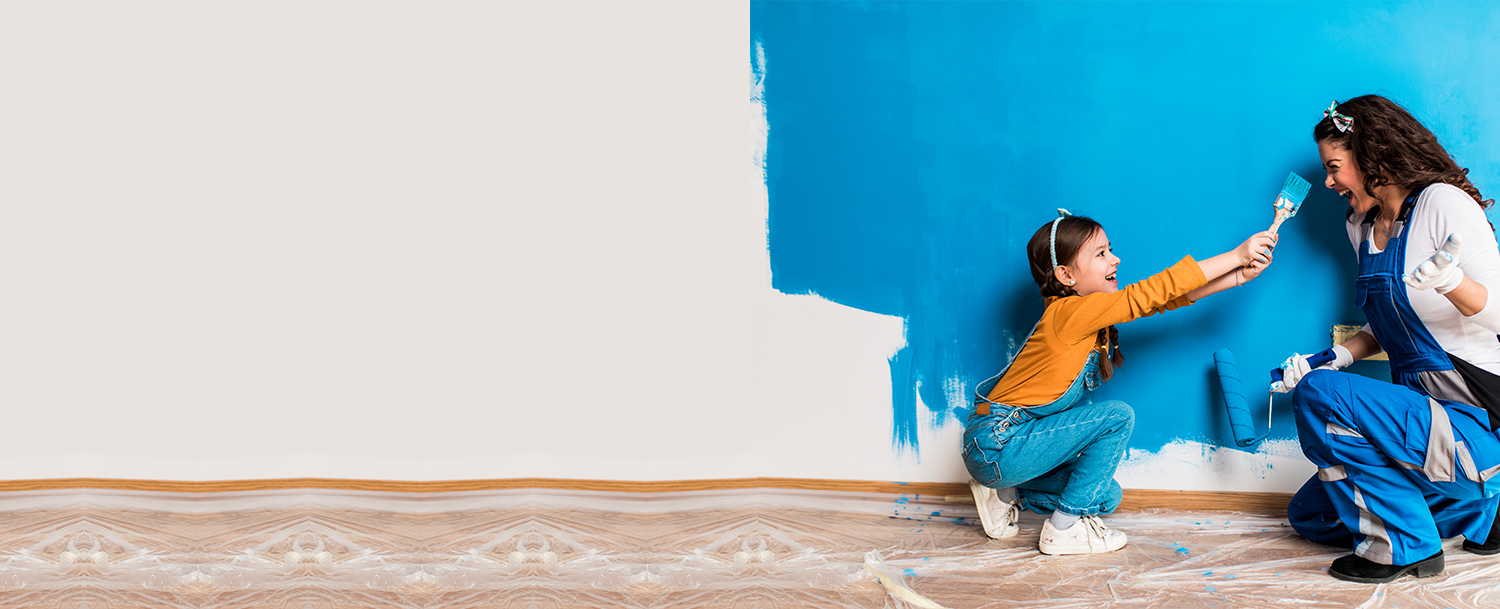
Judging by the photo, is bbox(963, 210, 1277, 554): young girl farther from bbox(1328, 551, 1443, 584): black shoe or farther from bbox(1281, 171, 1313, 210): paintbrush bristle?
bbox(1328, 551, 1443, 584): black shoe

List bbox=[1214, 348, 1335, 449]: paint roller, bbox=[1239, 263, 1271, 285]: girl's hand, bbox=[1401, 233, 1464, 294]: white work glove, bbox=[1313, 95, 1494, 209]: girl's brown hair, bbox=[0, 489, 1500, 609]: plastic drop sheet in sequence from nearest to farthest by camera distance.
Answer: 1. bbox=[1401, 233, 1464, 294]: white work glove
2. bbox=[0, 489, 1500, 609]: plastic drop sheet
3. bbox=[1313, 95, 1494, 209]: girl's brown hair
4. bbox=[1239, 263, 1271, 285]: girl's hand
5. bbox=[1214, 348, 1335, 449]: paint roller

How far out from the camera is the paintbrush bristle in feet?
6.06

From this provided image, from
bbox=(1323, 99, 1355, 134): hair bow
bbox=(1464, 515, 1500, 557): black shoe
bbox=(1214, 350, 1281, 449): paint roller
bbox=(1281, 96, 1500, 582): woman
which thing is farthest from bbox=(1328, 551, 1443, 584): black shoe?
bbox=(1323, 99, 1355, 134): hair bow

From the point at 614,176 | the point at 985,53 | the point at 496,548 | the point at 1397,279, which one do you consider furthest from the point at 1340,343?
the point at 496,548

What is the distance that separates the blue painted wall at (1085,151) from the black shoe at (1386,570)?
1.67 feet

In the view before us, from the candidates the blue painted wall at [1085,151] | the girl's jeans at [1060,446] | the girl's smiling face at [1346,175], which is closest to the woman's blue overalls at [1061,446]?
the girl's jeans at [1060,446]

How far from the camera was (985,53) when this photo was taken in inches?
81.8

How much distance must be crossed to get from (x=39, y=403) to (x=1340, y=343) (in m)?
3.34

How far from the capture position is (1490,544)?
66.7 inches

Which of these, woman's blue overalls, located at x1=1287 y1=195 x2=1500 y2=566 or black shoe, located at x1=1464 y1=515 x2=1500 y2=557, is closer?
woman's blue overalls, located at x1=1287 y1=195 x2=1500 y2=566

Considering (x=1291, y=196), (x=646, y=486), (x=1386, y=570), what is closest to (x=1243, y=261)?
(x=1291, y=196)

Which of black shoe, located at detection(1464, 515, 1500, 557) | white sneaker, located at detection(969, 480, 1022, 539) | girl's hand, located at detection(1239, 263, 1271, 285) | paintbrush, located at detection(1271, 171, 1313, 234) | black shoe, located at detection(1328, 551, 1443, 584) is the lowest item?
black shoe, located at detection(1328, 551, 1443, 584)

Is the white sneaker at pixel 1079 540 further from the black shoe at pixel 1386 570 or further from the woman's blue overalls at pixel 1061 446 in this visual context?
the black shoe at pixel 1386 570

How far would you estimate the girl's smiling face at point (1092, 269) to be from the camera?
1840 mm
